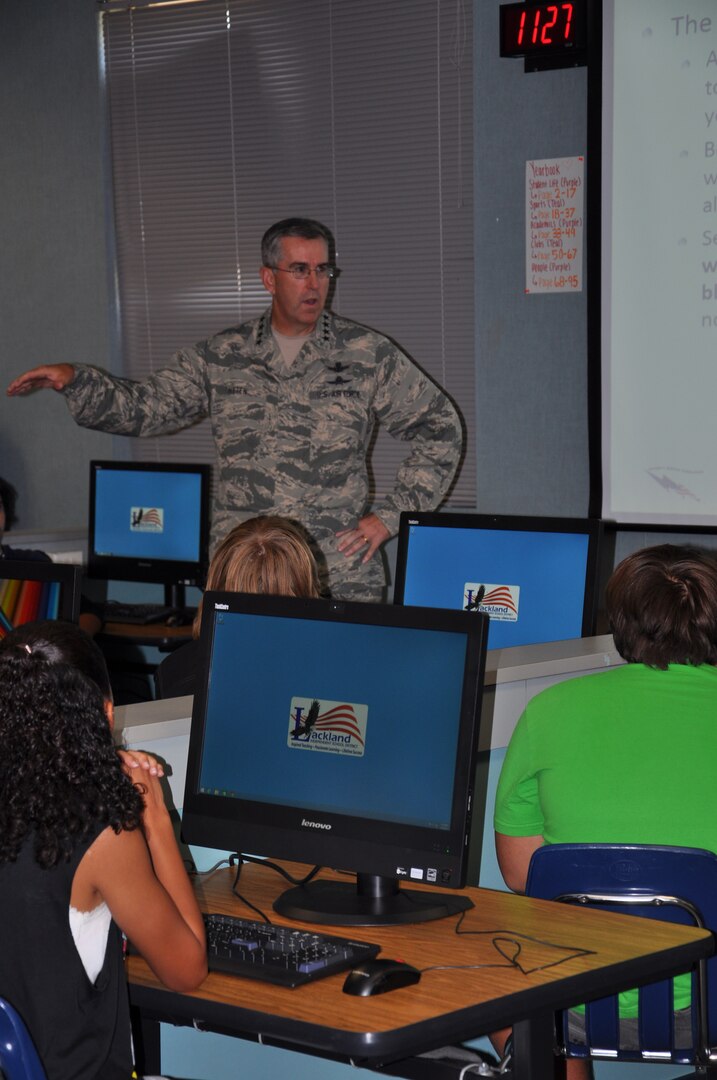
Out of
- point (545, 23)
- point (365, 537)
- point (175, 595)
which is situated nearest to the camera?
point (365, 537)

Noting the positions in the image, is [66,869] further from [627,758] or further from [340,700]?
[627,758]

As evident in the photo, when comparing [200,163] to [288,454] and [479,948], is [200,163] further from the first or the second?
[479,948]

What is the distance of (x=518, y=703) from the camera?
2.52 meters

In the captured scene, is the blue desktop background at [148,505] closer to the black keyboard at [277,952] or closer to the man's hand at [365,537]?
the man's hand at [365,537]

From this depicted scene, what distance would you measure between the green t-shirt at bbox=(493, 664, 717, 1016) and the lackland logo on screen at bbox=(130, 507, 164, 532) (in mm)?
2925

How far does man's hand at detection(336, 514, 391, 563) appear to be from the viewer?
11.5 ft

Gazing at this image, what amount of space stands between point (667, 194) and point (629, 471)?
82 cm

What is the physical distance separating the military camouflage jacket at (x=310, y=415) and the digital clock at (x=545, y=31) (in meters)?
1.05

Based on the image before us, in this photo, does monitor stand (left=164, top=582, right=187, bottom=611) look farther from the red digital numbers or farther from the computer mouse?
the computer mouse

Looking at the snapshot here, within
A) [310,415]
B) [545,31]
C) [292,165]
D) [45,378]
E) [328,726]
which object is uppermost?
[545,31]

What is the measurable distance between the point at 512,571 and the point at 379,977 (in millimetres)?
1415

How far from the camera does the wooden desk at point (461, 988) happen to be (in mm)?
1420

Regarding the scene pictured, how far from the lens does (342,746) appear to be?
5.88ft

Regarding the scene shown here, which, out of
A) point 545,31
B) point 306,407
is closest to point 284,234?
point 306,407
